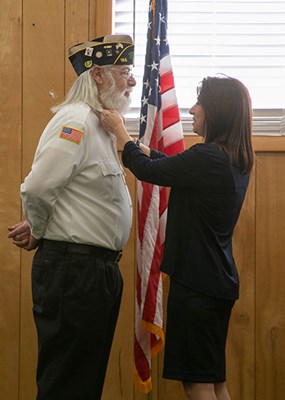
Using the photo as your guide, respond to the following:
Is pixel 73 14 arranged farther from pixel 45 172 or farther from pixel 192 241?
pixel 192 241

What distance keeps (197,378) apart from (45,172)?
0.83 m

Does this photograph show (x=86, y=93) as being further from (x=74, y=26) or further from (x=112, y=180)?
(x=74, y=26)

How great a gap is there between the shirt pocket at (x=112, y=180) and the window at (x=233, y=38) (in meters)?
0.69

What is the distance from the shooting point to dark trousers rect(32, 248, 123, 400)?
1918 millimetres

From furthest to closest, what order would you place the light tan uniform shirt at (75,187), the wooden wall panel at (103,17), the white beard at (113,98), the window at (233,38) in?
the window at (233,38), the wooden wall panel at (103,17), the white beard at (113,98), the light tan uniform shirt at (75,187)

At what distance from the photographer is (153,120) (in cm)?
245

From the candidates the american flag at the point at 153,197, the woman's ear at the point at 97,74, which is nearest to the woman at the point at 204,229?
the woman's ear at the point at 97,74

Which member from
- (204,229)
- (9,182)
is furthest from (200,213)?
(9,182)

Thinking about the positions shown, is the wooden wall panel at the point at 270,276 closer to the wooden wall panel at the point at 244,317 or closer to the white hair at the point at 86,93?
the wooden wall panel at the point at 244,317

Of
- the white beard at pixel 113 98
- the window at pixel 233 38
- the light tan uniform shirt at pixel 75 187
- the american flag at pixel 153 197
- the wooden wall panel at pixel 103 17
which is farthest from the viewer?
the window at pixel 233 38

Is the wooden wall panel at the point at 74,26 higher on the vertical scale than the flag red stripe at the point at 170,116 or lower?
higher

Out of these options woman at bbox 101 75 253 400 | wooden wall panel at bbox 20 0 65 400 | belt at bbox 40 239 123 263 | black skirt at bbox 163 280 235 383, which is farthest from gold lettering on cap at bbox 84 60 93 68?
black skirt at bbox 163 280 235 383

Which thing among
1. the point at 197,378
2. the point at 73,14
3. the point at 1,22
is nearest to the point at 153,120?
the point at 73,14

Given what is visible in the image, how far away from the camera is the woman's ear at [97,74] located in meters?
2.13
